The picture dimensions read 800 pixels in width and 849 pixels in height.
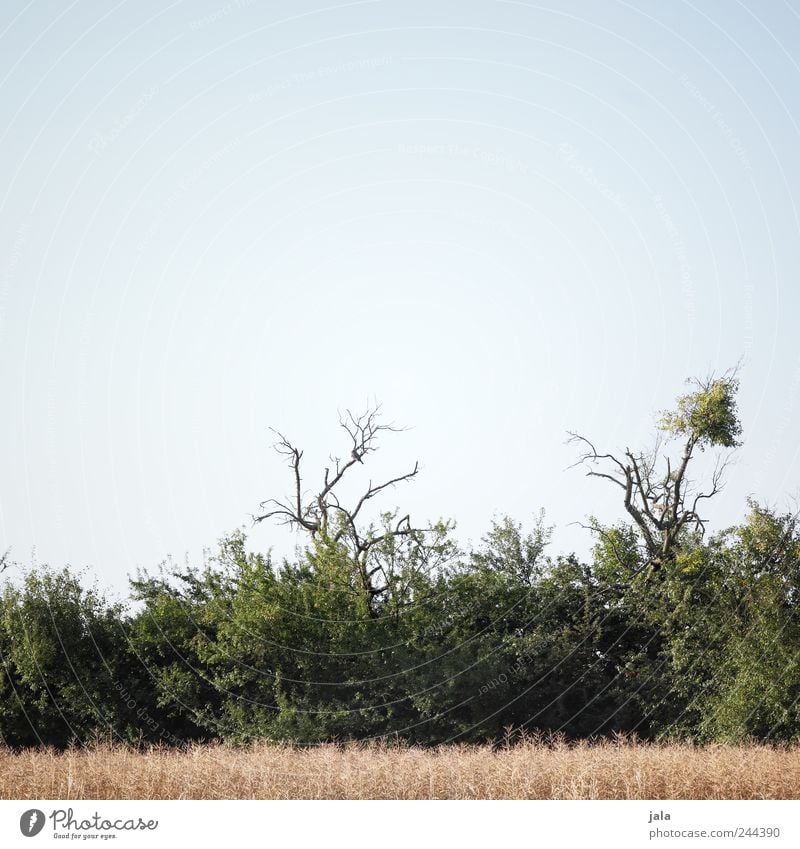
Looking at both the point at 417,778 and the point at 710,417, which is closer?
the point at 417,778

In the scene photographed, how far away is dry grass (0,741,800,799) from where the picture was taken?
1412 centimetres

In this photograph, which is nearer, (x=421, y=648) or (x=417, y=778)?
(x=417, y=778)

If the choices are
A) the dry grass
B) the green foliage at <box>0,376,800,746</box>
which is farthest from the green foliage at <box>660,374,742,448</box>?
the dry grass

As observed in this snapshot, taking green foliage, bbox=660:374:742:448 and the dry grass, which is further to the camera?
green foliage, bbox=660:374:742:448

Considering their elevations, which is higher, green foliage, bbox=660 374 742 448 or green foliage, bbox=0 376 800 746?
green foliage, bbox=660 374 742 448

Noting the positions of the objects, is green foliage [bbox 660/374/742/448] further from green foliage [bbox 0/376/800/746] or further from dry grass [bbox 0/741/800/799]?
dry grass [bbox 0/741/800/799]

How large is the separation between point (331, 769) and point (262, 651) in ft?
38.0

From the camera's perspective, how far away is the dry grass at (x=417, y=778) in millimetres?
14125

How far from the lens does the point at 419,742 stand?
26.1m

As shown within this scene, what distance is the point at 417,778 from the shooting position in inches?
594

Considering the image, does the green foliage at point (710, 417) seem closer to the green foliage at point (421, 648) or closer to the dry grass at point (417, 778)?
the green foliage at point (421, 648)

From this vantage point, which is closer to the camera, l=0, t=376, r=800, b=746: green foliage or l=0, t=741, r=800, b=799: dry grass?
l=0, t=741, r=800, b=799: dry grass
